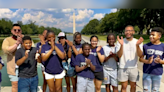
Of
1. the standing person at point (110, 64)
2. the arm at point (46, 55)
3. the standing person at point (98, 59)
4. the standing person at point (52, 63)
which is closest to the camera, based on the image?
the arm at point (46, 55)

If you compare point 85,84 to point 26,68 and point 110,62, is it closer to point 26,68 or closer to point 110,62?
point 110,62

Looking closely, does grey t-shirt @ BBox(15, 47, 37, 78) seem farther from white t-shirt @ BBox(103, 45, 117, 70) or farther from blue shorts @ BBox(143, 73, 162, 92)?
blue shorts @ BBox(143, 73, 162, 92)

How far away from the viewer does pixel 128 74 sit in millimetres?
2979

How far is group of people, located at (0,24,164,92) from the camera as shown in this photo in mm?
2686

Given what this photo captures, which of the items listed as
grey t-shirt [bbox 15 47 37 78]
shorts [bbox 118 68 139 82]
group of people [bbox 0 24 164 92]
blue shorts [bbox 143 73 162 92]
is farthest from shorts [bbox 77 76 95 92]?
blue shorts [bbox 143 73 162 92]

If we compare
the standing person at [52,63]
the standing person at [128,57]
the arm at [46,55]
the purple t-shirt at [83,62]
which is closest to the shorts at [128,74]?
the standing person at [128,57]

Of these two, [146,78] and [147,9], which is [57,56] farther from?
[147,9]

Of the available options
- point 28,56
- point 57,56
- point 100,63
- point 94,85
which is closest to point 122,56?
point 100,63

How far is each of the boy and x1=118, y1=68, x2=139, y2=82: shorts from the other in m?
1.76

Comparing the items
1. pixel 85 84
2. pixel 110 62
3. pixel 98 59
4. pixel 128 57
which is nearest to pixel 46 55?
pixel 85 84

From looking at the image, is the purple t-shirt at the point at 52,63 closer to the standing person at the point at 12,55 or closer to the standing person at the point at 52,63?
the standing person at the point at 52,63

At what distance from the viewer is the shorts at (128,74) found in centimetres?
294

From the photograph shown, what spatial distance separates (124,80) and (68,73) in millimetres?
1233

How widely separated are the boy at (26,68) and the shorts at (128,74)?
1761 millimetres
